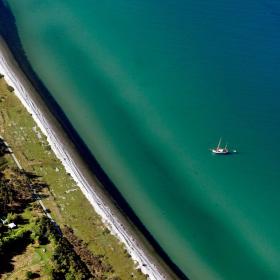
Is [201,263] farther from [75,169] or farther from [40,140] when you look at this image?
[40,140]

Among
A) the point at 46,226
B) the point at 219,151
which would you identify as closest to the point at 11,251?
the point at 46,226

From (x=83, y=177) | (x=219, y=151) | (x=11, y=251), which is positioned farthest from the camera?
(x=219, y=151)

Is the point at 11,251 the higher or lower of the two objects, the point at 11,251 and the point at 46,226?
the lower

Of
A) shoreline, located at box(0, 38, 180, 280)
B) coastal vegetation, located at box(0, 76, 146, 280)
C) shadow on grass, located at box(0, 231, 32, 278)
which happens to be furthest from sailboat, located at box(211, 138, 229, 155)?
shadow on grass, located at box(0, 231, 32, 278)

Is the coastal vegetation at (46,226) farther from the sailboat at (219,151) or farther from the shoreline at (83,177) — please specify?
the sailboat at (219,151)

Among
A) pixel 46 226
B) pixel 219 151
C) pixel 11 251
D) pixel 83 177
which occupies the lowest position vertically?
pixel 219 151

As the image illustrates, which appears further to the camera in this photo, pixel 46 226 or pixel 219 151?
pixel 219 151

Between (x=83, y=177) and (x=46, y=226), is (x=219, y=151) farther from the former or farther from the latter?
(x=46, y=226)

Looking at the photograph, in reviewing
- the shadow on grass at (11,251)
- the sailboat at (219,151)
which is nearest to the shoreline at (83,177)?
the shadow on grass at (11,251)
